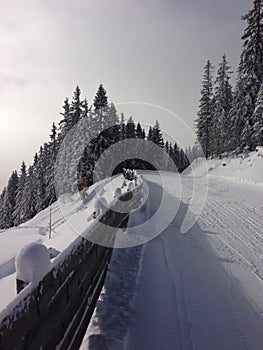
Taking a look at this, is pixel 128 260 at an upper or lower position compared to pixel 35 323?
lower

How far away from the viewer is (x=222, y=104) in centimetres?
5678

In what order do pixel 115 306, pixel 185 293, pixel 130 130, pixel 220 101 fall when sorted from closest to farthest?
pixel 115 306
pixel 185 293
pixel 220 101
pixel 130 130

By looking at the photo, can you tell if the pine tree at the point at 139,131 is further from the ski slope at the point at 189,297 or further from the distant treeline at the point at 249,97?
the ski slope at the point at 189,297

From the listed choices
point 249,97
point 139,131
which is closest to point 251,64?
point 249,97

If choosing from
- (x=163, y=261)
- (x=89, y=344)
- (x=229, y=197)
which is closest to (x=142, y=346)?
(x=89, y=344)

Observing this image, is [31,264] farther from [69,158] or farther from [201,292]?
[69,158]

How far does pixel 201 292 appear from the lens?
6.09m

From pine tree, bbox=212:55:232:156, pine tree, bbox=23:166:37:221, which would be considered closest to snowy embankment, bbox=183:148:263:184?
pine tree, bbox=212:55:232:156

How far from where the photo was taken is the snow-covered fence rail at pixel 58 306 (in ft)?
6.95

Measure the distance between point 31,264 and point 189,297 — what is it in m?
4.02

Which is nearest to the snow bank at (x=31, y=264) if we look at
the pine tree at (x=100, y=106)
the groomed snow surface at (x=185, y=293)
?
the groomed snow surface at (x=185, y=293)

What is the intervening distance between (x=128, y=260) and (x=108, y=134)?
131 ft

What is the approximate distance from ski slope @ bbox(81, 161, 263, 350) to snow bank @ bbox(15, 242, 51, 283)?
2.16 meters

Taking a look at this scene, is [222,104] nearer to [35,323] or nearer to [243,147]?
[243,147]
